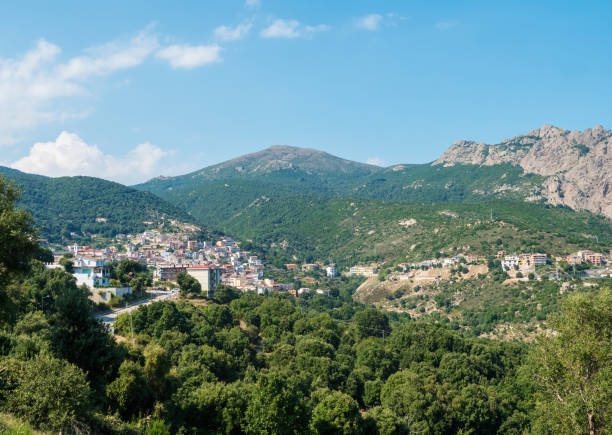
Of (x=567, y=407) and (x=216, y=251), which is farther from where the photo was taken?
(x=216, y=251)

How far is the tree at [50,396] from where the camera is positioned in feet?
40.2

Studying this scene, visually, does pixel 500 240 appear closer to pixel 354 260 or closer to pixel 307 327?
pixel 354 260

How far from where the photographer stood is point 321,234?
7052 inches

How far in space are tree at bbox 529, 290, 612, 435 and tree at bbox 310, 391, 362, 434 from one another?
8.24 m

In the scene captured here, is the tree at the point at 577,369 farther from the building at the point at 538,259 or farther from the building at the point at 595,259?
the building at the point at 595,259

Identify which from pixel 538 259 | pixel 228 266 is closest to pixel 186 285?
pixel 228 266

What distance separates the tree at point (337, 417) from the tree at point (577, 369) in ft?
27.0

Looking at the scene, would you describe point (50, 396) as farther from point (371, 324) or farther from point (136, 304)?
point (371, 324)

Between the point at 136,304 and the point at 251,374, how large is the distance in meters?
21.4

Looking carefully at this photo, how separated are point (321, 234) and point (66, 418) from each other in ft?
549

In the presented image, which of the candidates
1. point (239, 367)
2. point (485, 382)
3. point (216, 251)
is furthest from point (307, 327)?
point (216, 251)

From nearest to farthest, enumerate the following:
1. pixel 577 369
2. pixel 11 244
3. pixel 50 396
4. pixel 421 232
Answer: pixel 50 396 → pixel 11 244 → pixel 577 369 → pixel 421 232

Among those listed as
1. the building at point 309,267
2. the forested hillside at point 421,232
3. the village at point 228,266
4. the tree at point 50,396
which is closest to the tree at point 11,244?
the tree at point 50,396

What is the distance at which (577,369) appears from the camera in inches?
661
